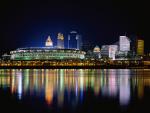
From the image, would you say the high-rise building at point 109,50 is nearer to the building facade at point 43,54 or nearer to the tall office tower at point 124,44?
the tall office tower at point 124,44

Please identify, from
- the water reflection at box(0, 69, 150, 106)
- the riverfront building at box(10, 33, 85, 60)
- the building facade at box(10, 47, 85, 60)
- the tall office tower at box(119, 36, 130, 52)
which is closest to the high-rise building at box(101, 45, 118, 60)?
the tall office tower at box(119, 36, 130, 52)

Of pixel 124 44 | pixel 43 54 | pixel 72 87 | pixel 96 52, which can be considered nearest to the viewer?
pixel 72 87

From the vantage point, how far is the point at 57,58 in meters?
126

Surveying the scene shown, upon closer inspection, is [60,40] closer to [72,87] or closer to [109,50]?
[109,50]

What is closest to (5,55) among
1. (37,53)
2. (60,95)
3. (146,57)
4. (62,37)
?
(37,53)

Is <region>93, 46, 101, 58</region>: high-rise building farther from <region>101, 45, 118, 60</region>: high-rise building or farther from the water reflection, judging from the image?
the water reflection

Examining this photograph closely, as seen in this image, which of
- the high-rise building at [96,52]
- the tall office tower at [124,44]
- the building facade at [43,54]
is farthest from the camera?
the tall office tower at [124,44]

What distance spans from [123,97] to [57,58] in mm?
105681

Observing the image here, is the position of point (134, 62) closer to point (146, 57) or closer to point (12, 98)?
point (146, 57)

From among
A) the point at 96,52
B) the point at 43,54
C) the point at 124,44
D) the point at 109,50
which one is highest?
the point at 124,44

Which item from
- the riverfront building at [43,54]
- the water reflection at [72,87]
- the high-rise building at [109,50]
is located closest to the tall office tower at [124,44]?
the high-rise building at [109,50]

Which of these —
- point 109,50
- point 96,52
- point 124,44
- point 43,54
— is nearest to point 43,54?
point 43,54

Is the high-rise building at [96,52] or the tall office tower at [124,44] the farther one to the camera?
the tall office tower at [124,44]

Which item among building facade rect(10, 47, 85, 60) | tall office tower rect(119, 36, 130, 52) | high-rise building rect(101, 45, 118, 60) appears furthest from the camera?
tall office tower rect(119, 36, 130, 52)
